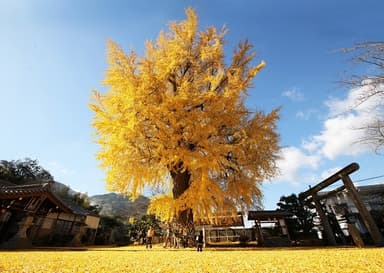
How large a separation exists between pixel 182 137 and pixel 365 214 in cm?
834

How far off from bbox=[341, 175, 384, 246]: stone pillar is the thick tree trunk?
279 inches

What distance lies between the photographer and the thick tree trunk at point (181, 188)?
9.11 m

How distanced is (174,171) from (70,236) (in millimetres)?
11180

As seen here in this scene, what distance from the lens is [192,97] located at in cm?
880

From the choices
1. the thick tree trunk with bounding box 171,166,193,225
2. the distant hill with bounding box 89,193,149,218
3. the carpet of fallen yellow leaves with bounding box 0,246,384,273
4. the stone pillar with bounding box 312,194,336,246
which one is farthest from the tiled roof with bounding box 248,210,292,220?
the carpet of fallen yellow leaves with bounding box 0,246,384,273

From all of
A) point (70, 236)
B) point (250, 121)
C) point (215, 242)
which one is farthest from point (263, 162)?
point (70, 236)

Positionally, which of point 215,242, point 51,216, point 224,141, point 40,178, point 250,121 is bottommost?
point 215,242

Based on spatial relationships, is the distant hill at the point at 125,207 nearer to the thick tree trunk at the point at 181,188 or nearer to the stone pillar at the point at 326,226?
the thick tree trunk at the point at 181,188

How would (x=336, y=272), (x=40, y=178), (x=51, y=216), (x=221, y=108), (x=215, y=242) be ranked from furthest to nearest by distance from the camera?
1. (x=40, y=178)
2. (x=51, y=216)
3. (x=215, y=242)
4. (x=221, y=108)
5. (x=336, y=272)

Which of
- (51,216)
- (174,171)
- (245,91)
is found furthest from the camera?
(51,216)

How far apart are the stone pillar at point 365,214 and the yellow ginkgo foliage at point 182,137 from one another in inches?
133

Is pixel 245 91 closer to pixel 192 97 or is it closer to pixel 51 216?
pixel 192 97

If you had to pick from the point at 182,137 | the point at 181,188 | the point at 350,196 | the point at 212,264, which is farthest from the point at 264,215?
the point at 212,264

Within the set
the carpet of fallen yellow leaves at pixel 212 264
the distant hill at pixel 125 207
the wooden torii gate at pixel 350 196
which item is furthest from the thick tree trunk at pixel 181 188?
the wooden torii gate at pixel 350 196
